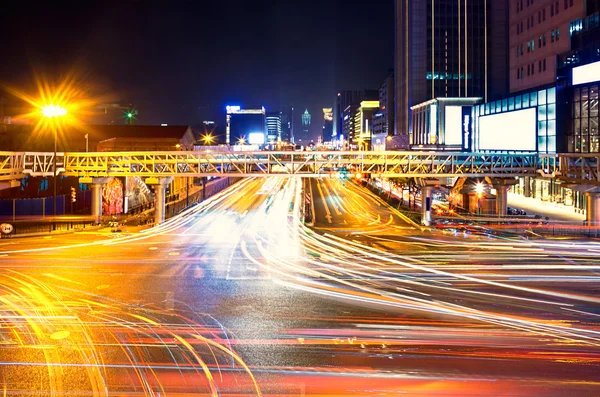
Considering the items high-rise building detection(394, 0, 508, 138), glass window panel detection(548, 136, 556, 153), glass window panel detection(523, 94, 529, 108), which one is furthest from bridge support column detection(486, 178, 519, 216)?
high-rise building detection(394, 0, 508, 138)

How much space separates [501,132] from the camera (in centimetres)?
6625

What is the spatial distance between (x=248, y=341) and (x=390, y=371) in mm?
4334

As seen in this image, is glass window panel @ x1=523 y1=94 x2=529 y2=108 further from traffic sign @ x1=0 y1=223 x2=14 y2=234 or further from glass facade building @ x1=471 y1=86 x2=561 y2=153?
traffic sign @ x1=0 y1=223 x2=14 y2=234

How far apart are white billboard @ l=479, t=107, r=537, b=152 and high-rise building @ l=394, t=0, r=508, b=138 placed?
4776 centimetres

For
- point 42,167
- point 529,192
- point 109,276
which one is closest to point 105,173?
point 42,167

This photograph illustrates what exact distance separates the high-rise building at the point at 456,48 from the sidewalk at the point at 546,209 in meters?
52.1

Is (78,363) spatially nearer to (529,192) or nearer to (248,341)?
(248,341)

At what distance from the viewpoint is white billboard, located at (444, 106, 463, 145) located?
292ft

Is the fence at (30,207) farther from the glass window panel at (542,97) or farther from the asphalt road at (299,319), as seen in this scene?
the glass window panel at (542,97)

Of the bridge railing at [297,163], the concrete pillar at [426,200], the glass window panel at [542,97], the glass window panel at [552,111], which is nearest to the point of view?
the bridge railing at [297,163]

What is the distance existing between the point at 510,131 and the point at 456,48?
61158mm

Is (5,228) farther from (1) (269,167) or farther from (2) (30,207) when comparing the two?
(1) (269,167)

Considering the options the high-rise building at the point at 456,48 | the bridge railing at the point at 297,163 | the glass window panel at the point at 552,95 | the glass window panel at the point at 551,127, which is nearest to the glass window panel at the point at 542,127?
the glass window panel at the point at 551,127

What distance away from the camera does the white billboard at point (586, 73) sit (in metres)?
49.4
